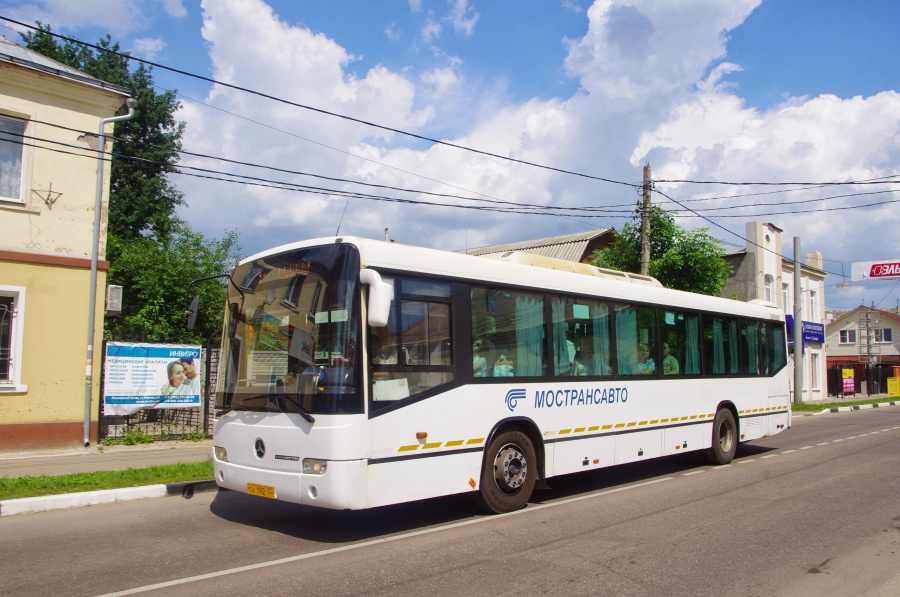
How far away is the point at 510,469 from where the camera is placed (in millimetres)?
7582

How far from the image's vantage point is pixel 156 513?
779 centimetres

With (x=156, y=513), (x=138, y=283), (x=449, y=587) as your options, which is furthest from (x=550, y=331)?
(x=138, y=283)

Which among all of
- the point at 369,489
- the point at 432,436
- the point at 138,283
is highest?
the point at 138,283

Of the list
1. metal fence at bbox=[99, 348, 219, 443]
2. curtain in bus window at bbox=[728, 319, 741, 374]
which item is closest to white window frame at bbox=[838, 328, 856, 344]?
curtain in bus window at bbox=[728, 319, 741, 374]

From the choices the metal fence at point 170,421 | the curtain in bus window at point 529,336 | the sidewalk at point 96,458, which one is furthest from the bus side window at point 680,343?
the metal fence at point 170,421

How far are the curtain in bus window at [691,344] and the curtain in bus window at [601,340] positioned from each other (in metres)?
2.22

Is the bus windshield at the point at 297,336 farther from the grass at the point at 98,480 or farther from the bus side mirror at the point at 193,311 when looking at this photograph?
the grass at the point at 98,480

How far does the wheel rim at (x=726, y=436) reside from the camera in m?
11.7

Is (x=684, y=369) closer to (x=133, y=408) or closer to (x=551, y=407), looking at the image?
(x=551, y=407)

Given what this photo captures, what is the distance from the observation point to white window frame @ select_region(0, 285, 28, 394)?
11984mm

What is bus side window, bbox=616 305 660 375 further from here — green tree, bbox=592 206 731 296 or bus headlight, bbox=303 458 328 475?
green tree, bbox=592 206 731 296

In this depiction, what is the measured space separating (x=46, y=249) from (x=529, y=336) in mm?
9732

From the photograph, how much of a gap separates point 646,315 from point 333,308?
18.1 ft

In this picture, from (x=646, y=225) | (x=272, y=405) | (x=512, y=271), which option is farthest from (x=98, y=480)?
(x=646, y=225)
